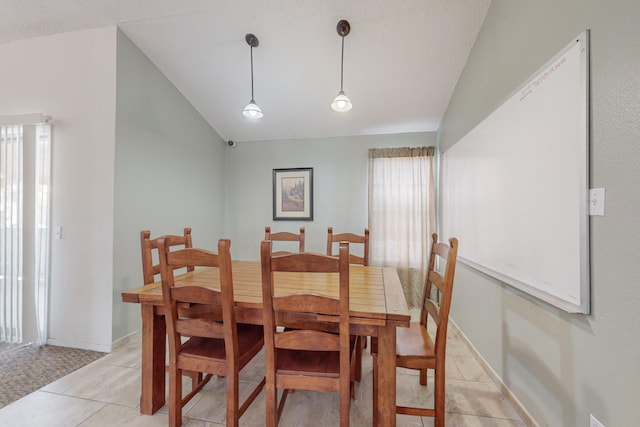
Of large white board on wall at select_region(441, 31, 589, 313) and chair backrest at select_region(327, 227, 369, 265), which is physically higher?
large white board on wall at select_region(441, 31, 589, 313)

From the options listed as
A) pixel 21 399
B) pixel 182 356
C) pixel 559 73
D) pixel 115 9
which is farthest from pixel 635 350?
pixel 115 9

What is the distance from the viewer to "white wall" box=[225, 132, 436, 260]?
3.81m

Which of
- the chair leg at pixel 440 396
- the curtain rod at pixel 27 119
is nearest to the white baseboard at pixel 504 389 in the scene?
the chair leg at pixel 440 396

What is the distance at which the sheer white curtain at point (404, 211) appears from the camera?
3541mm

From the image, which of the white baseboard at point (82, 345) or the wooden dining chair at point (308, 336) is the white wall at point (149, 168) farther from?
the wooden dining chair at point (308, 336)

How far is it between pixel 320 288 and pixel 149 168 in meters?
2.30

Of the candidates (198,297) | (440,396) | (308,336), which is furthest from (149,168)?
(440,396)

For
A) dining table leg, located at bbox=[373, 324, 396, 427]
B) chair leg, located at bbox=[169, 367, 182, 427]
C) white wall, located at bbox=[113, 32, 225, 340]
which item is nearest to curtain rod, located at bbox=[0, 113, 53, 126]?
white wall, located at bbox=[113, 32, 225, 340]

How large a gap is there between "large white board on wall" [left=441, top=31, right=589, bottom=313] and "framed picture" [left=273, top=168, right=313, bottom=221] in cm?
226

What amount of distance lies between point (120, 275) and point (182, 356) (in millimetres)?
1485

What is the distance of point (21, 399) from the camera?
1712mm

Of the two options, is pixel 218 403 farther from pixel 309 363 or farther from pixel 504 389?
pixel 504 389

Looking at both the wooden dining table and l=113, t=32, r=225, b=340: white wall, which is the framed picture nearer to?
l=113, t=32, r=225, b=340: white wall

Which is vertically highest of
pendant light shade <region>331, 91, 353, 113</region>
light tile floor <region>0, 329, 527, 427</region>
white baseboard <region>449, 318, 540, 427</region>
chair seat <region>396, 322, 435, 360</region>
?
pendant light shade <region>331, 91, 353, 113</region>
